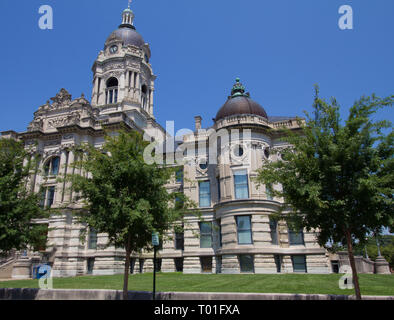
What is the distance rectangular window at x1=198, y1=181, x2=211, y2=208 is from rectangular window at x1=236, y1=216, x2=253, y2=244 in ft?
17.6

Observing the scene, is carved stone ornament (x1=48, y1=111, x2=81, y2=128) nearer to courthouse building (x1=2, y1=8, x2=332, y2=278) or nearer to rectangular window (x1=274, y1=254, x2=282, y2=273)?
courthouse building (x1=2, y1=8, x2=332, y2=278)

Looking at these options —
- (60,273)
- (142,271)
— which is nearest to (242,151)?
(142,271)

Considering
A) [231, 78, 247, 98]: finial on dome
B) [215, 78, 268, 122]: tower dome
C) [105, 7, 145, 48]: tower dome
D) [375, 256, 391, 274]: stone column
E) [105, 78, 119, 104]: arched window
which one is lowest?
[375, 256, 391, 274]: stone column

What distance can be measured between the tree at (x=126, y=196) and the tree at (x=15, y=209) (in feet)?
13.7

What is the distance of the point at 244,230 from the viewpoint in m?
31.2

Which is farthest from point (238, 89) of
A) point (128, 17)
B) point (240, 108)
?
point (128, 17)

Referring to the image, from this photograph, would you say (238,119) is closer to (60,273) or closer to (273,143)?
(273,143)

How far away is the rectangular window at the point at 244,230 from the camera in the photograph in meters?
31.0

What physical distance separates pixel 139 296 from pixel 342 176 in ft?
34.7

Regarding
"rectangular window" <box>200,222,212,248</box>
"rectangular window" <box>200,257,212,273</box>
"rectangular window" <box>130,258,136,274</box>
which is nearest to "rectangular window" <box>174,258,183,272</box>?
"rectangular window" <box>200,257,212,273</box>

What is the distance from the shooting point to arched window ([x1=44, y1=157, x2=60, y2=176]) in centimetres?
4041

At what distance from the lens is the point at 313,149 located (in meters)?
13.7
